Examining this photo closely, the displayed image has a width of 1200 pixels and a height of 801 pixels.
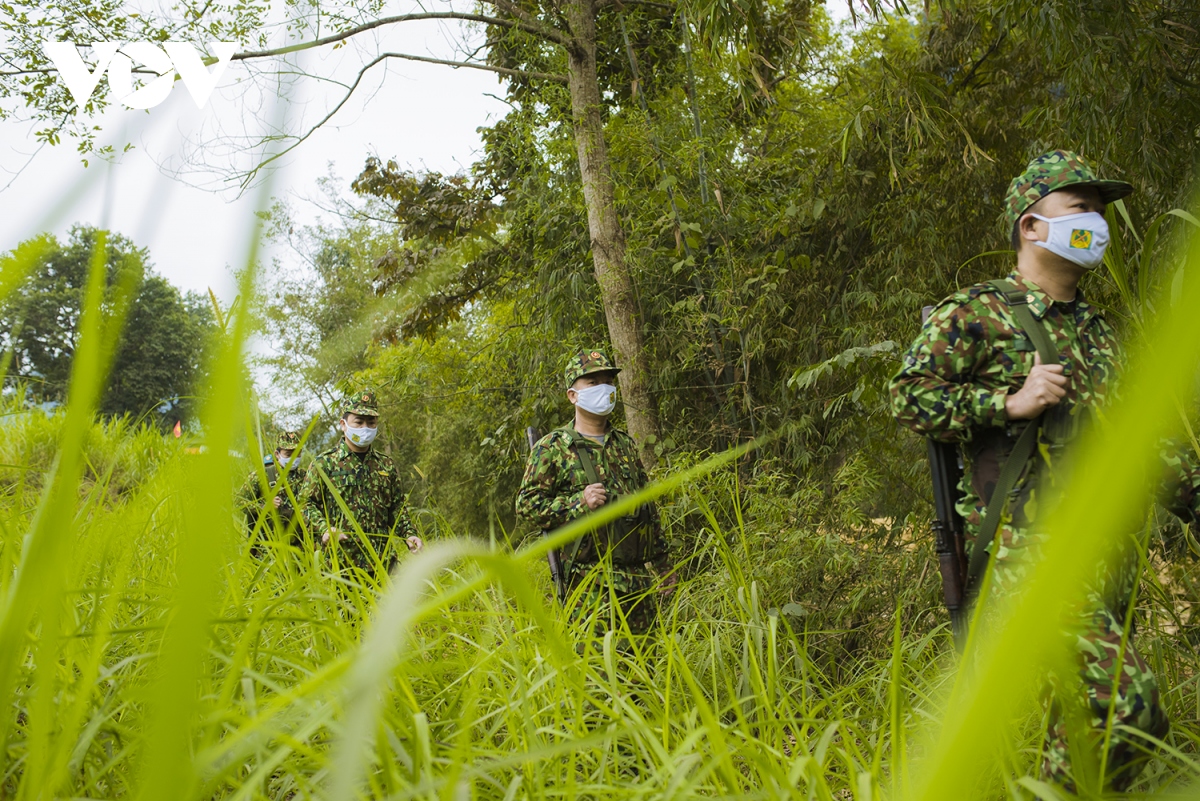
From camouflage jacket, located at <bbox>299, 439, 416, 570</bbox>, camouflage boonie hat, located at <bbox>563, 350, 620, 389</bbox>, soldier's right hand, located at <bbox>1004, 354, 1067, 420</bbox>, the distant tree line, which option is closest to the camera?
the distant tree line

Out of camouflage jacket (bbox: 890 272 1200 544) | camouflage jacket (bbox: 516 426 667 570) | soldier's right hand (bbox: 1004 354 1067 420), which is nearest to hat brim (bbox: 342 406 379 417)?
camouflage jacket (bbox: 516 426 667 570)

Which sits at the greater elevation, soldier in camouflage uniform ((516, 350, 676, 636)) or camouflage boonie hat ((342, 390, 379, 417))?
camouflage boonie hat ((342, 390, 379, 417))

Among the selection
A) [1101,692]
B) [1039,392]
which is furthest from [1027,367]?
[1101,692]

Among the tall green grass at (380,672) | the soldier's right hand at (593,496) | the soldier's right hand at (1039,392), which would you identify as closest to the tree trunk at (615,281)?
the soldier's right hand at (593,496)

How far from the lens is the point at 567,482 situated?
155 inches

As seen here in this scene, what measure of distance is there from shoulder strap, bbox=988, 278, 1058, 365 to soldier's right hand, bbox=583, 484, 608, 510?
1.75m

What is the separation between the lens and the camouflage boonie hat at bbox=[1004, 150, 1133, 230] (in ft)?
7.52

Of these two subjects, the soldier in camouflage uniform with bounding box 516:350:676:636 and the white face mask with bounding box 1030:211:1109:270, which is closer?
the white face mask with bounding box 1030:211:1109:270

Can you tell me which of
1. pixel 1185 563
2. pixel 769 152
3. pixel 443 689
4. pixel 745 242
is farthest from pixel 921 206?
pixel 443 689

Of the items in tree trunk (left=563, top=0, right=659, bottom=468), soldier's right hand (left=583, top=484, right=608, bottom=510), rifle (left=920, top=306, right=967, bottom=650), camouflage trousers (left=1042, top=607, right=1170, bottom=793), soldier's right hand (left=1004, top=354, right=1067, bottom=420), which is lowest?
camouflage trousers (left=1042, top=607, right=1170, bottom=793)

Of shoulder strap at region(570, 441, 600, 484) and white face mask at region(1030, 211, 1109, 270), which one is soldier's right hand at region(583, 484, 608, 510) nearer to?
shoulder strap at region(570, 441, 600, 484)

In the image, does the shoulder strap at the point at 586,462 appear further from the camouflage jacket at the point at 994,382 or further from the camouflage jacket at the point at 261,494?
the camouflage jacket at the point at 994,382

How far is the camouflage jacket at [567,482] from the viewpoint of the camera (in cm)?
382

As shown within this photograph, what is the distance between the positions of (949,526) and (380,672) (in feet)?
7.35
